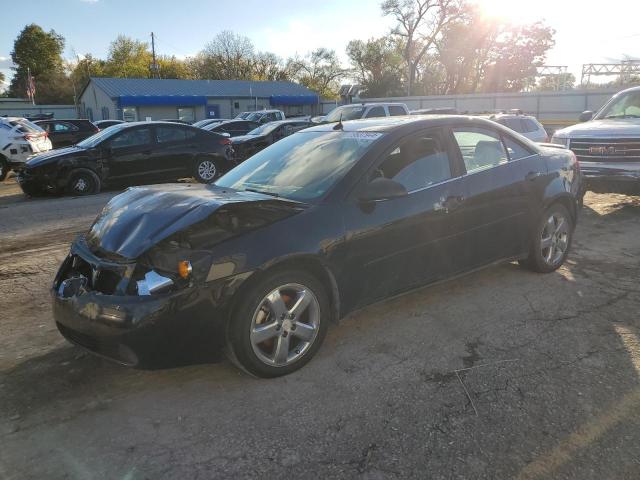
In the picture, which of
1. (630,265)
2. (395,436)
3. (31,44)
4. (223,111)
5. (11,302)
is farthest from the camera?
(31,44)

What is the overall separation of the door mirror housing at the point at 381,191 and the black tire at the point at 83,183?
9307mm

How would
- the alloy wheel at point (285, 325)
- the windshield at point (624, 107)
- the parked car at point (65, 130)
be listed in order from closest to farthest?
1. the alloy wheel at point (285, 325)
2. the windshield at point (624, 107)
3. the parked car at point (65, 130)

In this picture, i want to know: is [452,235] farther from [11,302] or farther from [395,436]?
[11,302]

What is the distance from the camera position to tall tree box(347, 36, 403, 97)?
5956 centimetres

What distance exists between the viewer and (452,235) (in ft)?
13.8

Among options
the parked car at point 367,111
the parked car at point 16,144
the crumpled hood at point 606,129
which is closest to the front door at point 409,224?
the crumpled hood at point 606,129

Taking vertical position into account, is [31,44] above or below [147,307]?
above

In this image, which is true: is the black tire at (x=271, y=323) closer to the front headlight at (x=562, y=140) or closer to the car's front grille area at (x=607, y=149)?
the car's front grille area at (x=607, y=149)

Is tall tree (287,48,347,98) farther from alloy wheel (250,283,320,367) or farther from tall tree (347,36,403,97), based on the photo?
alloy wheel (250,283,320,367)

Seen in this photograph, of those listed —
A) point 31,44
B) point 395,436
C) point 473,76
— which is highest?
point 31,44

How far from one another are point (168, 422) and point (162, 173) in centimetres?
982

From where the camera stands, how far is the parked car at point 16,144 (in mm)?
14477

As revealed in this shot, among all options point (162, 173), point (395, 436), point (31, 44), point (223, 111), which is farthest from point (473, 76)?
point (31, 44)

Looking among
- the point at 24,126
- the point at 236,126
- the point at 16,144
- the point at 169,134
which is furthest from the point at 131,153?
the point at 236,126
